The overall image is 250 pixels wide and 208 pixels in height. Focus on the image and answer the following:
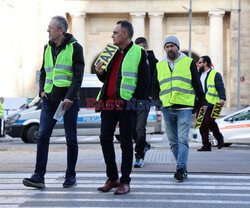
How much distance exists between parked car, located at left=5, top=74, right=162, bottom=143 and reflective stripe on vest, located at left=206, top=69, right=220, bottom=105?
6630 millimetres

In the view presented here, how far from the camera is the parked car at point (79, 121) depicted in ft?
63.5

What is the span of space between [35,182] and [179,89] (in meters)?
2.31

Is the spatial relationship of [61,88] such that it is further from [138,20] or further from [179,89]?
[138,20]

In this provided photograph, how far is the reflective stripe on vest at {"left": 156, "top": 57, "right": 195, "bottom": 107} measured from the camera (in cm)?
829

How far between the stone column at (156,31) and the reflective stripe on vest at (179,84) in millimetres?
42191

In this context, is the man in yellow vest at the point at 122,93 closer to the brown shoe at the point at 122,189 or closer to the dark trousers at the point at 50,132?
the brown shoe at the point at 122,189

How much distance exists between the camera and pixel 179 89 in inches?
327

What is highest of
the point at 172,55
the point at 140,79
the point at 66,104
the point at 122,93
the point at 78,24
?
the point at 78,24

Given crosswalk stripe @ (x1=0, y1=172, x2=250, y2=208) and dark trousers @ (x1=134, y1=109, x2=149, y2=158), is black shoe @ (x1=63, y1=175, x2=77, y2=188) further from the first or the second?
dark trousers @ (x1=134, y1=109, x2=149, y2=158)

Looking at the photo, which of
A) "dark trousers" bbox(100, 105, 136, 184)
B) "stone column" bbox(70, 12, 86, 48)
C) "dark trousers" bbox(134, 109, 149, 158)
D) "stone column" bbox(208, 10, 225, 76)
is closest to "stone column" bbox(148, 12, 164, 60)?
"stone column" bbox(208, 10, 225, 76)

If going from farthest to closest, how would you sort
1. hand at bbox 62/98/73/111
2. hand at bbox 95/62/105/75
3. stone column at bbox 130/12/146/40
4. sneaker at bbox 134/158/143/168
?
stone column at bbox 130/12/146/40, sneaker at bbox 134/158/143/168, hand at bbox 62/98/73/111, hand at bbox 95/62/105/75

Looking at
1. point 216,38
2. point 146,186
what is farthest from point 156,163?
point 216,38

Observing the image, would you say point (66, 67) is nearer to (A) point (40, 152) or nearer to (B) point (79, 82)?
(B) point (79, 82)

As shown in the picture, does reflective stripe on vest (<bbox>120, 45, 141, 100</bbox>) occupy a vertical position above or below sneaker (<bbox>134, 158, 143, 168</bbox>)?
above
